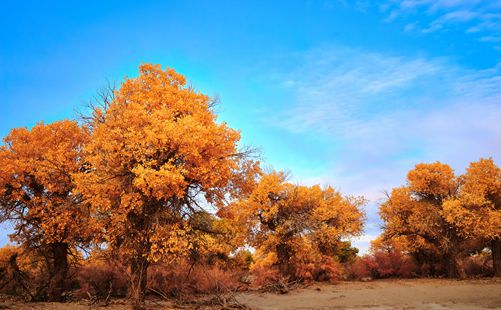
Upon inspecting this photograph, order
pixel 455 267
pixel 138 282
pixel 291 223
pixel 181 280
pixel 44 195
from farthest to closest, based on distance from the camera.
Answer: pixel 455 267, pixel 291 223, pixel 181 280, pixel 44 195, pixel 138 282

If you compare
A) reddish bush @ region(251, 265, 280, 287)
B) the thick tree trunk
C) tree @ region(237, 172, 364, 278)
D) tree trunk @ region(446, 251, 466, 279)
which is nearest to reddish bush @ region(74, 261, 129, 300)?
tree @ region(237, 172, 364, 278)

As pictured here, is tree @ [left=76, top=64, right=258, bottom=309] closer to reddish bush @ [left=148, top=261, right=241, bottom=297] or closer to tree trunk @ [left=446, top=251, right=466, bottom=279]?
reddish bush @ [left=148, top=261, right=241, bottom=297]

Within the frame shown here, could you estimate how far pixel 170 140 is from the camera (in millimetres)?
15086

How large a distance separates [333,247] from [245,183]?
61.6 feet

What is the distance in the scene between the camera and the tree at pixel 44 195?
1950 cm

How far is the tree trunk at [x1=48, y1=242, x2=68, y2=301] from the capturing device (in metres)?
20.3

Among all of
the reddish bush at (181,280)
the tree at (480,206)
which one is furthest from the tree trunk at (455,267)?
the reddish bush at (181,280)

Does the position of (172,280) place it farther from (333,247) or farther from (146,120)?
(333,247)

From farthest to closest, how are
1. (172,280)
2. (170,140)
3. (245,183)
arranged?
(172,280), (245,183), (170,140)

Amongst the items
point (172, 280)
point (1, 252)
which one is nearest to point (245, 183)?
point (172, 280)

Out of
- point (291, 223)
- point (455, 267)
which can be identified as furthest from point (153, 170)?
point (455, 267)

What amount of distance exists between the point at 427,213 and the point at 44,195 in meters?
30.7

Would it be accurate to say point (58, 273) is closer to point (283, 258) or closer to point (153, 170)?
point (153, 170)

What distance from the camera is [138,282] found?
1639cm
